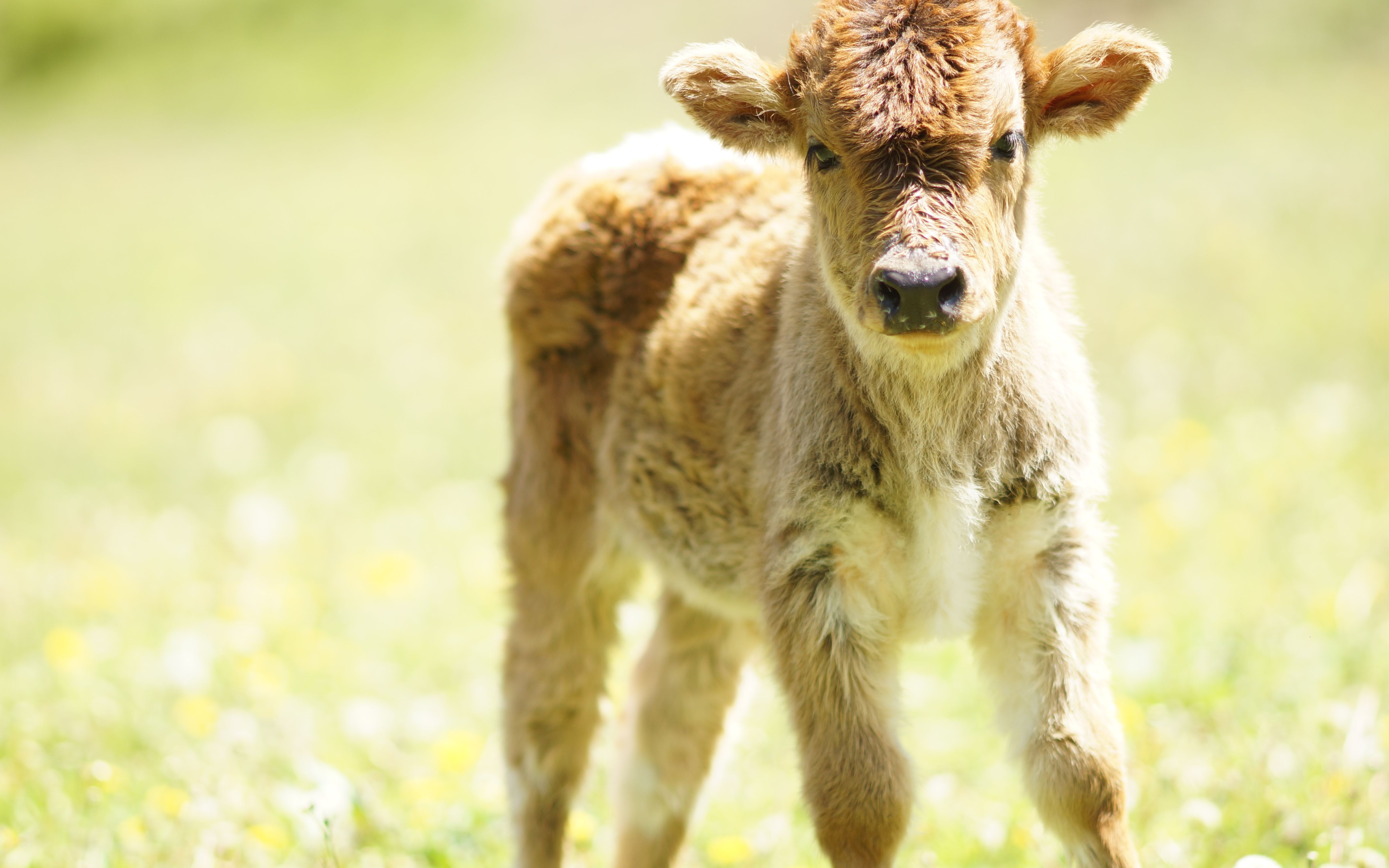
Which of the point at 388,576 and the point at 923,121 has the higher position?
the point at 923,121

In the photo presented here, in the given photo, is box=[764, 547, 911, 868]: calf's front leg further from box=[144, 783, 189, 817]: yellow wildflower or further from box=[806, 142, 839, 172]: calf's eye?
box=[144, 783, 189, 817]: yellow wildflower

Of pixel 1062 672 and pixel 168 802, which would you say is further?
pixel 168 802

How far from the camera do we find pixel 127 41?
114 ft

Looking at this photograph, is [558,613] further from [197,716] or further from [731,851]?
[197,716]

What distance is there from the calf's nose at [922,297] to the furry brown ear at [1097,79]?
0.89 meters

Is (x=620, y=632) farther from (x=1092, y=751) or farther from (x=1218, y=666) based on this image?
(x=1218, y=666)

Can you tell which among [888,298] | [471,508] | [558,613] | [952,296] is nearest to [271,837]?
[558,613]

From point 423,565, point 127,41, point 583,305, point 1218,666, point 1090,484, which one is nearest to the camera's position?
point 1090,484

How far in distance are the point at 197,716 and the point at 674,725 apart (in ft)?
6.52

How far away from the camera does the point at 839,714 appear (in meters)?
3.81

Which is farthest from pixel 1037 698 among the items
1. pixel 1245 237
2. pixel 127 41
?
pixel 127 41

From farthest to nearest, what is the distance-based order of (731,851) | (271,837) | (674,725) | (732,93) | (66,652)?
(66,652), (674,725), (731,851), (271,837), (732,93)

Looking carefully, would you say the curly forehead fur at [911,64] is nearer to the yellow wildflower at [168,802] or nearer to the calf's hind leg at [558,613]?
the calf's hind leg at [558,613]

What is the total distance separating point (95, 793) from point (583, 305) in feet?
8.13
